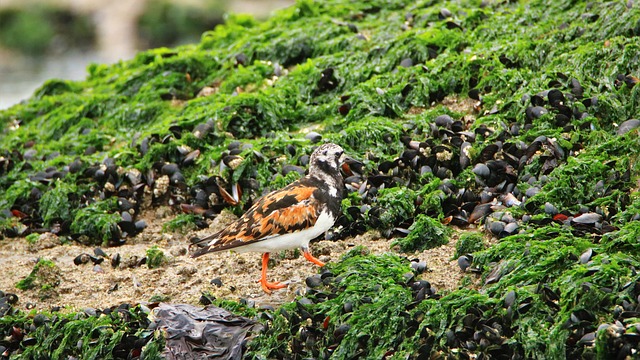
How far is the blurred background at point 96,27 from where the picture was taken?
27250 millimetres

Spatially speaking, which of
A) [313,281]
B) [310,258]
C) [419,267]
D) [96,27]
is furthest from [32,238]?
[96,27]

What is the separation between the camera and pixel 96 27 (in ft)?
97.7

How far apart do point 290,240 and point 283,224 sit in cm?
15

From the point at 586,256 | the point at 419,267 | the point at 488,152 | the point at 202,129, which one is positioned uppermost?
the point at 202,129

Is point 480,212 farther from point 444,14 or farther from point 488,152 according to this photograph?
point 444,14

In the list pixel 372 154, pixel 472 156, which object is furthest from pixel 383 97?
pixel 472 156

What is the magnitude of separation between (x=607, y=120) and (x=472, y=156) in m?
1.45

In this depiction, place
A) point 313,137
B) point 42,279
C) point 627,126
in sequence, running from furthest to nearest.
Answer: point 313,137, point 627,126, point 42,279

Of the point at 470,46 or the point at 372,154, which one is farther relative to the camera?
the point at 470,46

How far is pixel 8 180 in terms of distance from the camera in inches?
416

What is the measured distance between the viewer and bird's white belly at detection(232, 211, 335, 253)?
7.48 meters

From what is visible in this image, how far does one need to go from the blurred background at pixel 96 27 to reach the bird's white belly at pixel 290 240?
1935 cm

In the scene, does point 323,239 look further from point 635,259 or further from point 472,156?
point 635,259

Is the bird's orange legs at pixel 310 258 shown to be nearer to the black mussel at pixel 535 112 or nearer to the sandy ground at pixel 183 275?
the sandy ground at pixel 183 275
